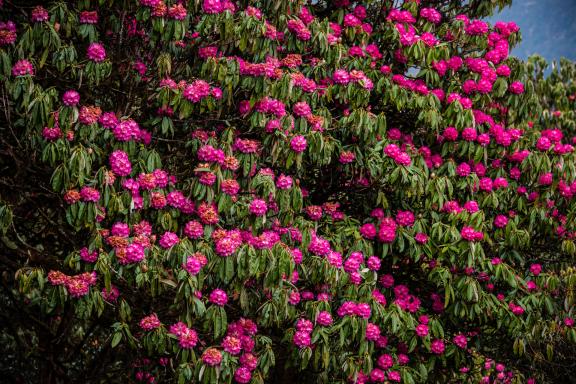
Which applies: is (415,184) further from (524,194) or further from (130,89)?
(130,89)

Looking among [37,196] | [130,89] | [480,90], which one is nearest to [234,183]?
[130,89]

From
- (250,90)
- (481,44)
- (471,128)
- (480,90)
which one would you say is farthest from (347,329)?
(481,44)

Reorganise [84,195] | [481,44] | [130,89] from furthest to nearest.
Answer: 1. [481,44]
2. [130,89]
3. [84,195]

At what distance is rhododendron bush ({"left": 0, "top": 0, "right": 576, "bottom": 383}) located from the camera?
13.1 ft

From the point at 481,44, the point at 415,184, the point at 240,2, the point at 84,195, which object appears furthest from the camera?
the point at 481,44

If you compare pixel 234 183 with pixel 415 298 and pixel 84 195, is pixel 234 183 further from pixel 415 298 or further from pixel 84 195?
pixel 415 298

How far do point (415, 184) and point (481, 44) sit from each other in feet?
5.81

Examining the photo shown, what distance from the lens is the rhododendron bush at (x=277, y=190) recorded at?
157 inches

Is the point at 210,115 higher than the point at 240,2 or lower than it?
lower

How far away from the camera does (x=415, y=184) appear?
16.9 feet

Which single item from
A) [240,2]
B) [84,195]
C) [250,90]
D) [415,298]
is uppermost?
[240,2]

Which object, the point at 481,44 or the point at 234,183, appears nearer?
the point at 234,183

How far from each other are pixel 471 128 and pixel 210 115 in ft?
7.52

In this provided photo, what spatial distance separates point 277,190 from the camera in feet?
14.4
